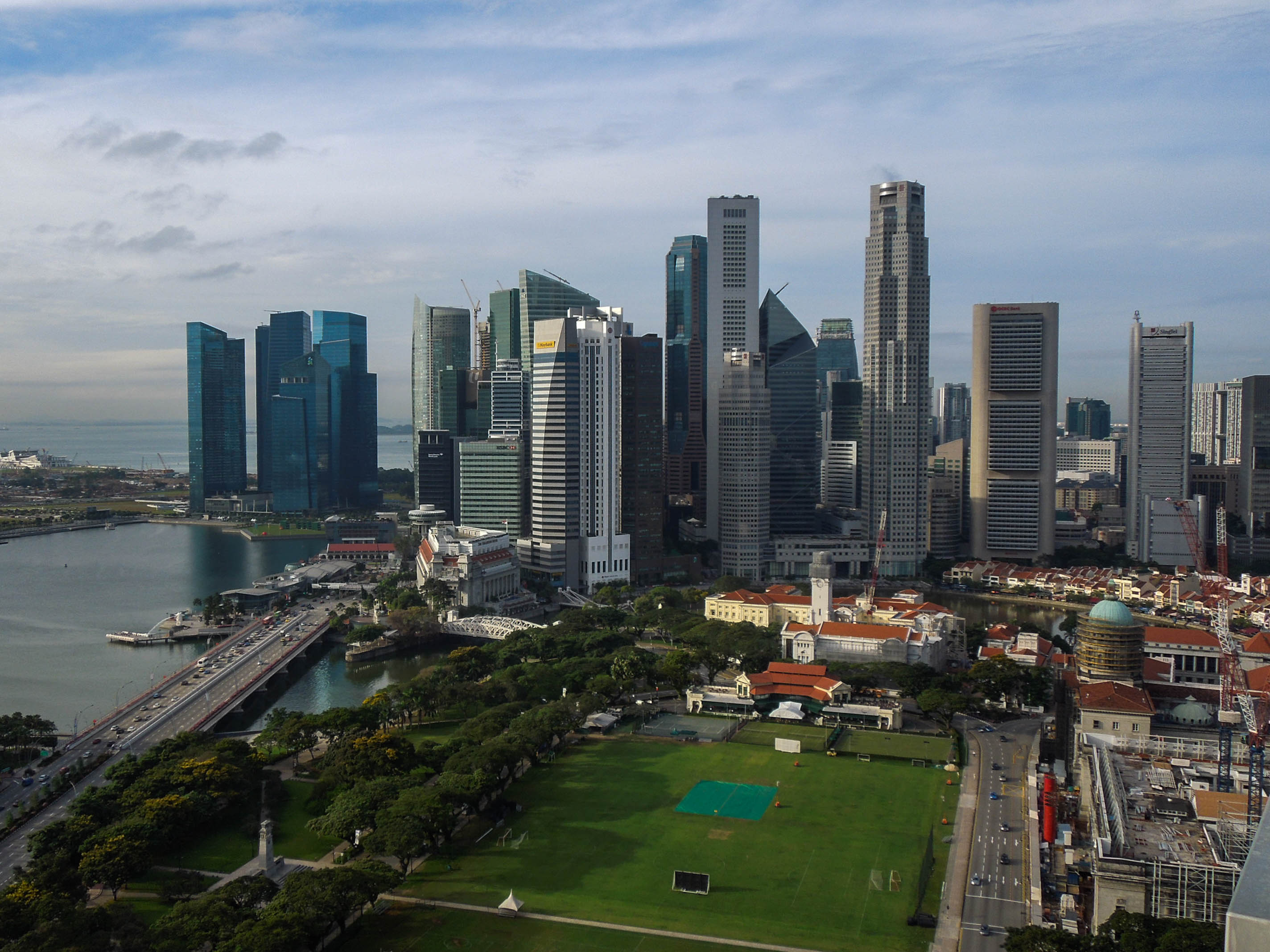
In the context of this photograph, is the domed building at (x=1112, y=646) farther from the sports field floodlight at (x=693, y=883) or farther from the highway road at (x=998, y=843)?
the sports field floodlight at (x=693, y=883)

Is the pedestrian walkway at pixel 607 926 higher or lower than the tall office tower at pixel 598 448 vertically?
lower

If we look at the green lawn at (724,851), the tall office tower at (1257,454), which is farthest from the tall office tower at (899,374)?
the green lawn at (724,851)

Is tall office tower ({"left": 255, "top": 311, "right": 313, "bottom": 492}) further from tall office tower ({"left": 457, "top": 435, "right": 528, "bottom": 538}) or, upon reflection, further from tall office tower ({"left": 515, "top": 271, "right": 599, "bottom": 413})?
tall office tower ({"left": 457, "top": 435, "right": 528, "bottom": 538})

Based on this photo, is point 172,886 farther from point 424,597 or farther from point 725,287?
point 725,287

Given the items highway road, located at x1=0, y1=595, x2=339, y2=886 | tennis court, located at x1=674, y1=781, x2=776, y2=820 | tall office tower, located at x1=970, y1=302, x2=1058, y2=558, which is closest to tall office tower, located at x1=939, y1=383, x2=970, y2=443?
tall office tower, located at x1=970, y1=302, x2=1058, y2=558

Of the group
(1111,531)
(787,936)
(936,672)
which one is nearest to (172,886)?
(787,936)
